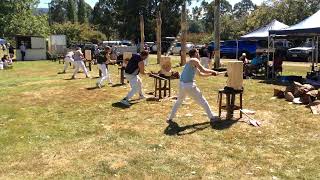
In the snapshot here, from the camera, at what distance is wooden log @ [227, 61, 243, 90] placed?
1049 centimetres

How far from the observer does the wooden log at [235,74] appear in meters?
10.5

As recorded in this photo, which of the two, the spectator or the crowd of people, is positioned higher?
the spectator

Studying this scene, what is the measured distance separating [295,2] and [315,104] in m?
45.0

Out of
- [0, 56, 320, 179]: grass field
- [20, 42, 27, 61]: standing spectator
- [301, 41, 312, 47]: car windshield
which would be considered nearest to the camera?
[0, 56, 320, 179]: grass field

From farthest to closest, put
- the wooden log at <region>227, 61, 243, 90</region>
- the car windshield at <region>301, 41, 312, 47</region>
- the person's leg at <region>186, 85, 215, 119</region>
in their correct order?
the car windshield at <region>301, 41, 312, 47</region>
the wooden log at <region>227, 61, 243, 90</region>
the person's leg at <region>186, 85, 215, 119</region>

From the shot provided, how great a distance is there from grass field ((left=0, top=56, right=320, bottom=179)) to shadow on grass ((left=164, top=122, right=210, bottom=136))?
0.8 inches

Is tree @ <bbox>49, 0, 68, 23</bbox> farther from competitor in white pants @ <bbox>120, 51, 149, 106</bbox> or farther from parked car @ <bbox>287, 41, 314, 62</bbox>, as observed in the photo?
competitor in white pants @ <bbox>120, 51, 149, 106</bbox>

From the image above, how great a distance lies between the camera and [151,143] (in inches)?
345

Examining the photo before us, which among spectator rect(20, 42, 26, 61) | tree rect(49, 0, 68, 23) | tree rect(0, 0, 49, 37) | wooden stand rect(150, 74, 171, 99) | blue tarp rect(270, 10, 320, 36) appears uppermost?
tree rect(49, 0, 68, 23)

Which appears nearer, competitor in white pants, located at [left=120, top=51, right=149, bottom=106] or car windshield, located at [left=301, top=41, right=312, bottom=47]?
competitor in white pants, located at [left=120, top=51, right=149, bottom=106]

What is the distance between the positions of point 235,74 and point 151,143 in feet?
9.44

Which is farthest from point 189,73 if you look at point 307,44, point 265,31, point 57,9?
point 57,9

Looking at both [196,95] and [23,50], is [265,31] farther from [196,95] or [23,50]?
[23,50]

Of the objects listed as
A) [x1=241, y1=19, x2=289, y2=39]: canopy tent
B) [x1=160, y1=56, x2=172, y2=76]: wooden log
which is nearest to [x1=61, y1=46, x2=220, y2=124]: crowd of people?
[x1=160, y1=56, x2=172, y2=76]: wooden log
